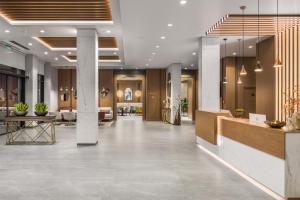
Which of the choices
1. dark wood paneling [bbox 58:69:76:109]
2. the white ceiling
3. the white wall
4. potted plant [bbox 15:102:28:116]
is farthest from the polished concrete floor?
dark wood paneling [bbox 58:69:76:109]

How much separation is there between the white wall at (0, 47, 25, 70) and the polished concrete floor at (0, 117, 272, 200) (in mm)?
5249

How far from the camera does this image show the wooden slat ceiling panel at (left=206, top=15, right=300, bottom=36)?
Answer: 7715 millimetres

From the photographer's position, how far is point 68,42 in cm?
1209

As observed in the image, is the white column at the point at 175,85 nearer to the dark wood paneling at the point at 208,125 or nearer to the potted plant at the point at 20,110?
the dark wood paneling at the point at 208,125

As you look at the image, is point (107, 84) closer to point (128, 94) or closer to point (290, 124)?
point (128, 94)

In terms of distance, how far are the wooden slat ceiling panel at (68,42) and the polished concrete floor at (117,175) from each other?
191 inches

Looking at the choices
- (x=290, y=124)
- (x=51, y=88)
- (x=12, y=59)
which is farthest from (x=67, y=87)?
(x=290, y=124)

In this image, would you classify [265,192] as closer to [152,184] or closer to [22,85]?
[152,184]

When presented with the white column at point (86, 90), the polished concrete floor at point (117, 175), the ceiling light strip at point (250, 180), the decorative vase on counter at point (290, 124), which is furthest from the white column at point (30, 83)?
the decorative vase on counter at point (290, 124)

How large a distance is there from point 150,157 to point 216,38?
490 cm

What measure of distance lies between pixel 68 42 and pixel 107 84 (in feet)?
26.4

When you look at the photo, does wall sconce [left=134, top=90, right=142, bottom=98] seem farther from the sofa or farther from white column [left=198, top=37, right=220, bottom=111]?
white column [left=198, top=37, right=220, bottom=111]

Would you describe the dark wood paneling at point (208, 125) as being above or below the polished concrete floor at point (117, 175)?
above

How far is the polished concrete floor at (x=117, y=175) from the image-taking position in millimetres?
4312
